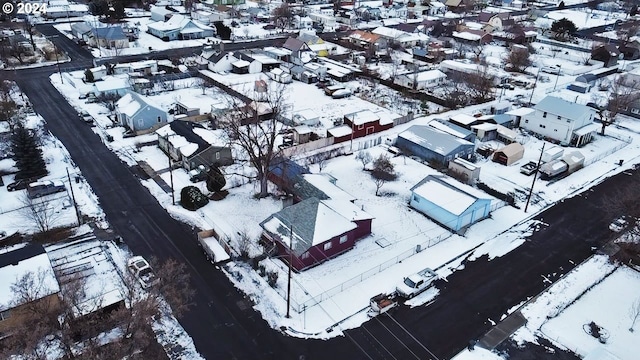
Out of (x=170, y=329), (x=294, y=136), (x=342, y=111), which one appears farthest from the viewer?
(x=342, y=111)

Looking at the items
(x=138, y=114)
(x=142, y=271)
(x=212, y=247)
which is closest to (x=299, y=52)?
(x=138, y=114)

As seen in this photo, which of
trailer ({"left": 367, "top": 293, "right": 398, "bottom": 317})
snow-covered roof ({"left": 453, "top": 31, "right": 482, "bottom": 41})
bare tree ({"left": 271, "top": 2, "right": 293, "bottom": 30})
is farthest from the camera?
bare tree ({"left": 271, "top": 2, "right": 293, "bottom": 30})

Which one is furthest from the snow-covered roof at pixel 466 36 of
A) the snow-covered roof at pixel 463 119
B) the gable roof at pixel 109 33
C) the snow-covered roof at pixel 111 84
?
the snow-covered roof at pixel 111 84

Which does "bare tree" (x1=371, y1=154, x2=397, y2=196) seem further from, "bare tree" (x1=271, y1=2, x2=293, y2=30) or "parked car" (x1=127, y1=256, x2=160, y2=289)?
"bare tree" (x1=271, y1=2, x2=293, y2=30)

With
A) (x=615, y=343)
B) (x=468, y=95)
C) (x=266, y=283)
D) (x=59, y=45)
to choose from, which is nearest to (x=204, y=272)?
(x=266, y=283)

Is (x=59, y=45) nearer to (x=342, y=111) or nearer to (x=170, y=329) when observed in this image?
(x=342, y=111)

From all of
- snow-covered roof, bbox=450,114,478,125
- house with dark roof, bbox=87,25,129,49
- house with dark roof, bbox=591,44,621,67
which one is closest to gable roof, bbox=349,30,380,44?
snow-covered roof, bbox=450,114,478,125
